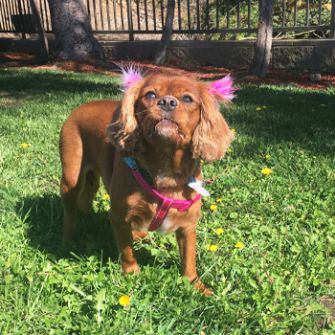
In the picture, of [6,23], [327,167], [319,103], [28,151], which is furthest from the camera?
[6,23]

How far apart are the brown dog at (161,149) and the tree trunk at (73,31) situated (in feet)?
29.8

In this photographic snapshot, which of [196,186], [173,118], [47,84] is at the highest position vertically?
[173,118]

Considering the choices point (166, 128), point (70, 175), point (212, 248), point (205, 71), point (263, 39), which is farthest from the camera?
point (205, 71)

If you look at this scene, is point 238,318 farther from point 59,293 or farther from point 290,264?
point 59,293

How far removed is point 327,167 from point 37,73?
7046 millimetres

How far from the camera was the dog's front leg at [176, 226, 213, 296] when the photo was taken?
2779 millimetres

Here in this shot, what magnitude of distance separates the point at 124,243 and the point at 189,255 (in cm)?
37

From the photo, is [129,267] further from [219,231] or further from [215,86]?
[215,86]

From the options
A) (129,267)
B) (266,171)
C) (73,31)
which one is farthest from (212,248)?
(73,31)

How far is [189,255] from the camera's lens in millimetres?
2809

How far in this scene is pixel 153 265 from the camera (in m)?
3.02

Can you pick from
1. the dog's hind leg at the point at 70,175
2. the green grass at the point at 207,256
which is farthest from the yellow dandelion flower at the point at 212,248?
the dog's hind leg at the point at 70,175

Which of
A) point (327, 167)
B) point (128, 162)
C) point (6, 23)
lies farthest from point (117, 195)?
point (6, 23)

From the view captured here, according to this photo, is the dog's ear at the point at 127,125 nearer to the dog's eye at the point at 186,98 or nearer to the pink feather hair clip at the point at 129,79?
the pink feather hair clip at the point at 129,79
